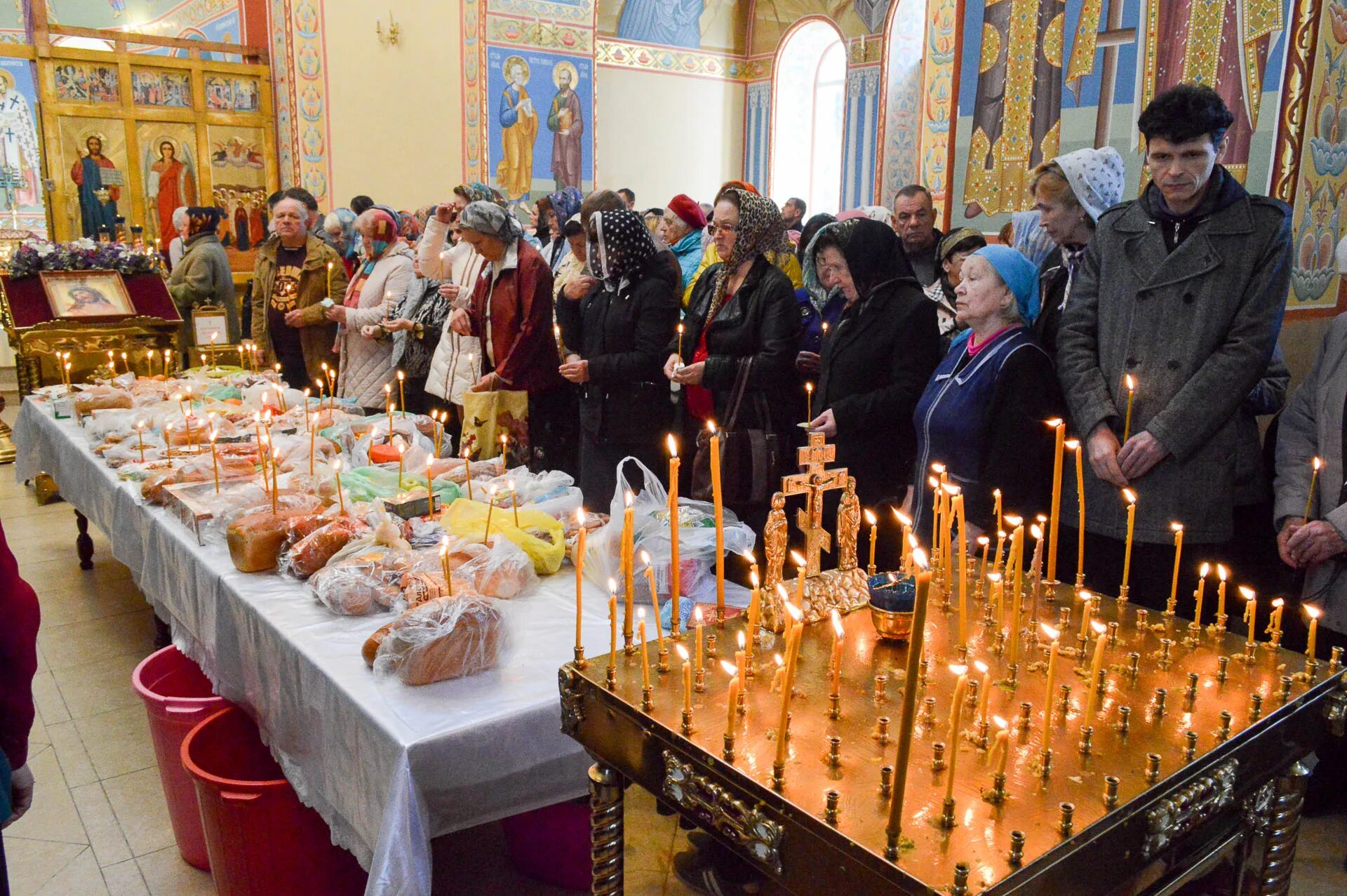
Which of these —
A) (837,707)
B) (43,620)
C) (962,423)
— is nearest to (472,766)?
(837,707)

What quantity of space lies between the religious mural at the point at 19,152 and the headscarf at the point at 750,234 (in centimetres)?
918

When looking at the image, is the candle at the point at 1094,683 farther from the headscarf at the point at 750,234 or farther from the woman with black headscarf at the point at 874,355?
the headscarf at the point at 750,234

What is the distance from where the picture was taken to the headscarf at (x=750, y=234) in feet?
12.5

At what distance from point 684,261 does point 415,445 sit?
7.91 ft

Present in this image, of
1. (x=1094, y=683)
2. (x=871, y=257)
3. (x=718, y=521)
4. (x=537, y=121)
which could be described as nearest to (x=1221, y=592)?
(x=1094, y=683)

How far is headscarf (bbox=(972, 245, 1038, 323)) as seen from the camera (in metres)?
2.73

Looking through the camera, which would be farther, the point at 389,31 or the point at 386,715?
the point at 389,31

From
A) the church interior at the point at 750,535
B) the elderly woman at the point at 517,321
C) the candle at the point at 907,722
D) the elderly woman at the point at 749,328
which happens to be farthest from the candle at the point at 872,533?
the elderly woman at the point at 517,321

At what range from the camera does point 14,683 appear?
150cm

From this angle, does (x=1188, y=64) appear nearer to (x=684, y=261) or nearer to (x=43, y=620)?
(x=684, y=261)

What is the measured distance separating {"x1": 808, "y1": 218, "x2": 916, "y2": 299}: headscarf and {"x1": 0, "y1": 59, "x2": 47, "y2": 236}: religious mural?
9.93m

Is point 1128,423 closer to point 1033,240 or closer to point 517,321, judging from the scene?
point 1033,240

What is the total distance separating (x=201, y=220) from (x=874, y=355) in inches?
224

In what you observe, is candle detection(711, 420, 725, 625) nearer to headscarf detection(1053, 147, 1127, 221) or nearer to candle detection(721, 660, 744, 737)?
candle detection(721, 660, 744, 737)
